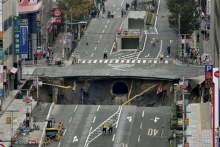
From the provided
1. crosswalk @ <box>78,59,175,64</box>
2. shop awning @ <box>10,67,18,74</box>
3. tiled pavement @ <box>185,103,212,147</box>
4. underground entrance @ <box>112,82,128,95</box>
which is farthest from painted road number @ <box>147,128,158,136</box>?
crosswalk @ <box>78,59,175,64</box>

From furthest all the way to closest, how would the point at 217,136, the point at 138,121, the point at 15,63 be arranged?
the point at 15,63 → the point at 138,121 → the point at 217,136

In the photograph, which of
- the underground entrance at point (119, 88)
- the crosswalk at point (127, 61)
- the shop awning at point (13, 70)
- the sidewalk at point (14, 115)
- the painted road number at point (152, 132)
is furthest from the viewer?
the crosswalk at point (127, 61)

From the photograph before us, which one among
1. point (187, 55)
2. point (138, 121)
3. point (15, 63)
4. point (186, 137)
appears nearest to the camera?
point (186, 137)

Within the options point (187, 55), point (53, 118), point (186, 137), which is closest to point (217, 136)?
point (186, 137)

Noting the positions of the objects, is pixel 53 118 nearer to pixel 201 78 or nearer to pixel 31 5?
pixel 201 78

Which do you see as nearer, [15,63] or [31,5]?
[15,63]

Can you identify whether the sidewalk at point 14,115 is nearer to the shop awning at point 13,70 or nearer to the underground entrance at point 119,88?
the shop awning at point 13,70

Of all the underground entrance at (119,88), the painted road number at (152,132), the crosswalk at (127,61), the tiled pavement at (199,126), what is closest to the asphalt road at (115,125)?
the painted road number at (152,132)
